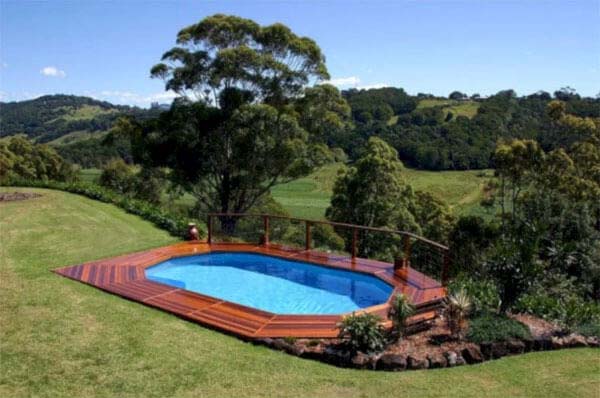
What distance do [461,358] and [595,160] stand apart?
17892mm

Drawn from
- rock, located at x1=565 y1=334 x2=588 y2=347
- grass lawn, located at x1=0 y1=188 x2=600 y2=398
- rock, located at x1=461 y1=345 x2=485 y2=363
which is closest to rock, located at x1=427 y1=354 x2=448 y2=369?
grass lawn, located at x1=0 y1=188 x2=600 y2=398

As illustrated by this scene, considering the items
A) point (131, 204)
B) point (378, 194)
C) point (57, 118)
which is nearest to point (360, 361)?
point (131, 204)

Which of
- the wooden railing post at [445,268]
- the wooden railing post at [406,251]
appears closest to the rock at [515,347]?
the wooden railing post at [445,268]

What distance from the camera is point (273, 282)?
10062 mm

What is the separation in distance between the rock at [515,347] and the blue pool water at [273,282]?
3.05 meters

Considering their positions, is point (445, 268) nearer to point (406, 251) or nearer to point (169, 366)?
point (406, 251)

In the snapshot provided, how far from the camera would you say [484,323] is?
20.6 feet

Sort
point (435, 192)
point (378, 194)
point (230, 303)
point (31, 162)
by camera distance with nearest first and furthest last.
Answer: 1. point (230, 303)
2. point (378, 194)
3. point (31, 162)
4. point (435, 192)

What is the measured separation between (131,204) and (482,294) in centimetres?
1195

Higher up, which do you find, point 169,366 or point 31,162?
point 31,162

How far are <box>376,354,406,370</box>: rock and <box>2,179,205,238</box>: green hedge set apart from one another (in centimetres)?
824

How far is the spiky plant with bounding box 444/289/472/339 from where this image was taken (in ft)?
20.2

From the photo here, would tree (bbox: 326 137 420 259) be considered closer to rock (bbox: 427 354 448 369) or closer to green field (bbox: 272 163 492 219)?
rock (bbox: 427 354 448 369)

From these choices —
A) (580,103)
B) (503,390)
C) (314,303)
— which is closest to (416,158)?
(580,103)
